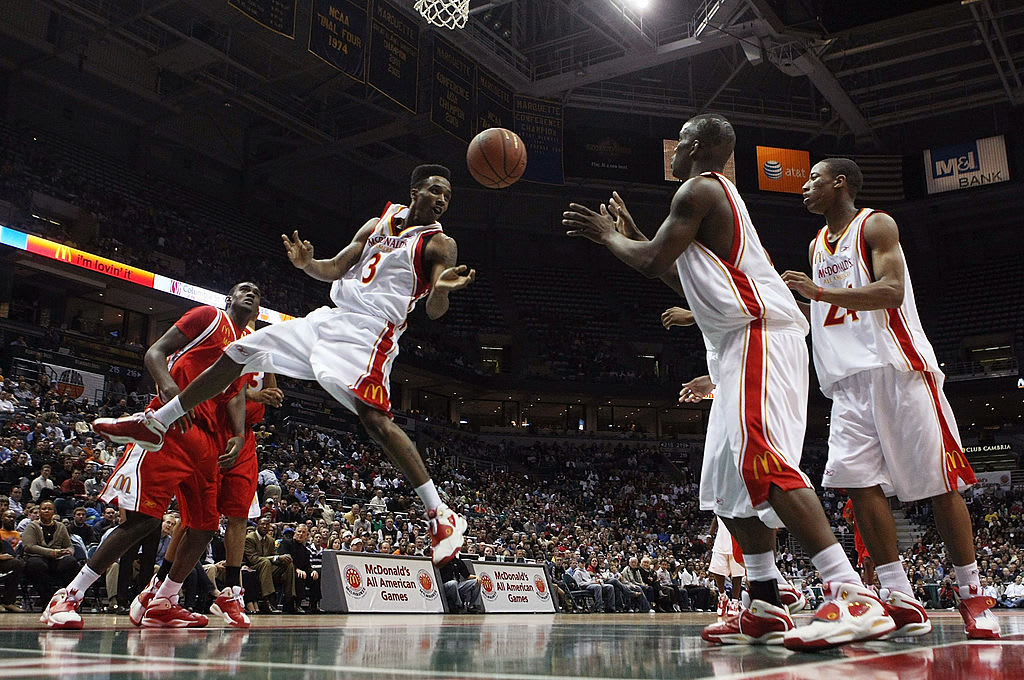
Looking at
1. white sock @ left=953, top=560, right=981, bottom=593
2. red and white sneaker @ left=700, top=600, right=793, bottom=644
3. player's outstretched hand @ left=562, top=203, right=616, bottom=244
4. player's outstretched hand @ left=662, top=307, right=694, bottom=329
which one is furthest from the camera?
player's outstretched hand @ left=662, top=307, right=694, bottom=329

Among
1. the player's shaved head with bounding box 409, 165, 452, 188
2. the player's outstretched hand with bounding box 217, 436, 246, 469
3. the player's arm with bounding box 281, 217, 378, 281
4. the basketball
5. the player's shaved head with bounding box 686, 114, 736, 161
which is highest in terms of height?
the basketball

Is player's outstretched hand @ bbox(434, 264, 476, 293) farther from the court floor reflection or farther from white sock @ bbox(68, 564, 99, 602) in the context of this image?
white sock @ bbox(68, 564, 99, 602)

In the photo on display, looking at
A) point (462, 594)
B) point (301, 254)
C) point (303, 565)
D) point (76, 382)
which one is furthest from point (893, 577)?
point (76, 382)

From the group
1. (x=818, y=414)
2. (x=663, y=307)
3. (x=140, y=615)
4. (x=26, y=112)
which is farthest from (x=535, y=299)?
(x=140, y=615)

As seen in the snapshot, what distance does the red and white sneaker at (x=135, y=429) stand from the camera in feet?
11.7

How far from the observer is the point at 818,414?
3145 centimetres

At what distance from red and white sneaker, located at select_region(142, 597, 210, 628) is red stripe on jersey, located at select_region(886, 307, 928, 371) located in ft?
11.7

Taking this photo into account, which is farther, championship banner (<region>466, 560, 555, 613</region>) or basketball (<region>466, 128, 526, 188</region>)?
championship banner (<region>466, 560, 555, 613</region>)

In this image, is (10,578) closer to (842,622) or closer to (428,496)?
(428,496)

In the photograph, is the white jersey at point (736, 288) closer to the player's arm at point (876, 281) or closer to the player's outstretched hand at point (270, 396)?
the player's arm at point (876, 281)

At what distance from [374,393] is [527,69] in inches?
801

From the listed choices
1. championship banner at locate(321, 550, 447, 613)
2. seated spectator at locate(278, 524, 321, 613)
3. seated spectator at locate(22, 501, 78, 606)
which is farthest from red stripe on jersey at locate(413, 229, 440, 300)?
seated spectator at locate(278, 524, 321, 613)

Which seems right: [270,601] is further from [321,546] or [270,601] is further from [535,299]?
[535,299]

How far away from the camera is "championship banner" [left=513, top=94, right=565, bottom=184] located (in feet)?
69.2
